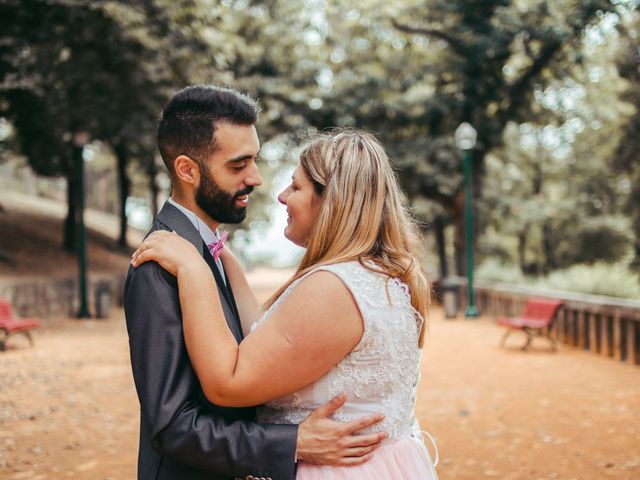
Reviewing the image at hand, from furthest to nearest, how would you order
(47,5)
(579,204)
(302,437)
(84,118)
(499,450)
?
(579,204) → (84,118) → (47,5) → (499,450) → (302,437)

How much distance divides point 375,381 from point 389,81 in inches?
849

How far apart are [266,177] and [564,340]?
110 ft

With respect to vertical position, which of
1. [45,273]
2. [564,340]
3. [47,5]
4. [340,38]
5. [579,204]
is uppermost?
[340,38]

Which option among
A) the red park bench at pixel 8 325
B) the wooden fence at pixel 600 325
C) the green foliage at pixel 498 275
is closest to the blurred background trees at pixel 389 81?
the green foliage at pixel 498 275

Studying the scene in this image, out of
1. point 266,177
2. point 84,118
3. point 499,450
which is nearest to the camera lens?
point 499,450

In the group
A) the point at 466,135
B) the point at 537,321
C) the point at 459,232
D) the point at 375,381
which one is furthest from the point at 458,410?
the point at 459,232

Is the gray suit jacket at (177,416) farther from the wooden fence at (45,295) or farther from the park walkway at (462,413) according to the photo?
the wooden fence at (45,295)

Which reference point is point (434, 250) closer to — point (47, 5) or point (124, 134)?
point (124, 134)

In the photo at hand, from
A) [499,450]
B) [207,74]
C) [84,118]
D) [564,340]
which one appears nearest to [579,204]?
[564,340]

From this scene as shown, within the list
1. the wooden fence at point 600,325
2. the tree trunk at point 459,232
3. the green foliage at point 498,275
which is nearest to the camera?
the wooden fence at point 600,325

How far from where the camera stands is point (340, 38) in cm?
2412

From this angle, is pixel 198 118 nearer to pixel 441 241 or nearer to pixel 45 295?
pixel 45 295

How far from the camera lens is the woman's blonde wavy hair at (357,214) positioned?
2066mm

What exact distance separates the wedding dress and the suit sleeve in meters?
0.13
